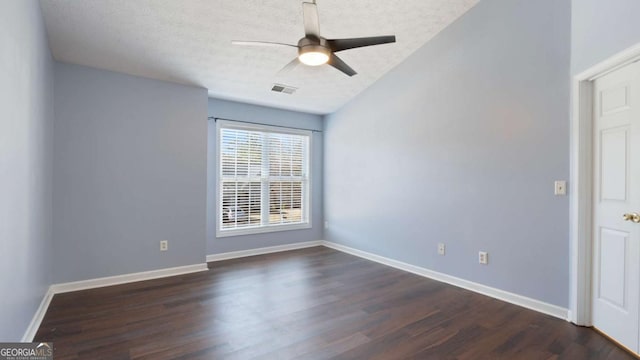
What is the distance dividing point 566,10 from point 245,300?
162 inches

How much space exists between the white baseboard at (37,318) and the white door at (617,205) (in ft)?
14.4

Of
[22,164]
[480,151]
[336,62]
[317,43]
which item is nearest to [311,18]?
[317,43]

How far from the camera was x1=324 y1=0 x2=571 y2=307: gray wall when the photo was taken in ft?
9.48

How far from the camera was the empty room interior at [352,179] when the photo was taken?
2.30 metres

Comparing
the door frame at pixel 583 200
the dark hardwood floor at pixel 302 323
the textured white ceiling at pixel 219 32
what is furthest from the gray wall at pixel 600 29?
the dark hardwood floor at pixel 302 323

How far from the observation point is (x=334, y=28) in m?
3.44

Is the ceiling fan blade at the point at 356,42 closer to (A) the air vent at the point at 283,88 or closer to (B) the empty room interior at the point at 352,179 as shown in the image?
(B) the empty room interior at the point at 352,179

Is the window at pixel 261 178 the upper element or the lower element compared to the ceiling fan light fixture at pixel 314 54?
lower

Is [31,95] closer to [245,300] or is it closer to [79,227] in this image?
[79,227]

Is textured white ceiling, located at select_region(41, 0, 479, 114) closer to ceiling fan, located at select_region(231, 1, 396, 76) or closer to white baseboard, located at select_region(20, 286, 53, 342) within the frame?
ceiling fan, located at select_region(231, 1, 396, 76)

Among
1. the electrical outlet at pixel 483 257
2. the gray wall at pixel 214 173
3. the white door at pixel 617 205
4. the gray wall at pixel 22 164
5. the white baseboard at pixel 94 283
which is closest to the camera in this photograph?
the gray wall at pixel 22 164

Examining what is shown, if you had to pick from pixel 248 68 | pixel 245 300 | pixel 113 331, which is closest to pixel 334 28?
pixel 248 68

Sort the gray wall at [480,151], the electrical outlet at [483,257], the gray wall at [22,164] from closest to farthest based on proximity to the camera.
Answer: the gray wall at [22,164], the gray wall at [480,151], the electrical outlet at [483,257]

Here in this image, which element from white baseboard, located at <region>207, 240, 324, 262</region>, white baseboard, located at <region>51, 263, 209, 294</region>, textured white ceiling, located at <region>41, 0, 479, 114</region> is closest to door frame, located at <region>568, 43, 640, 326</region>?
textured white ceiling, located at <region>41, 0, 479, 114</region>
